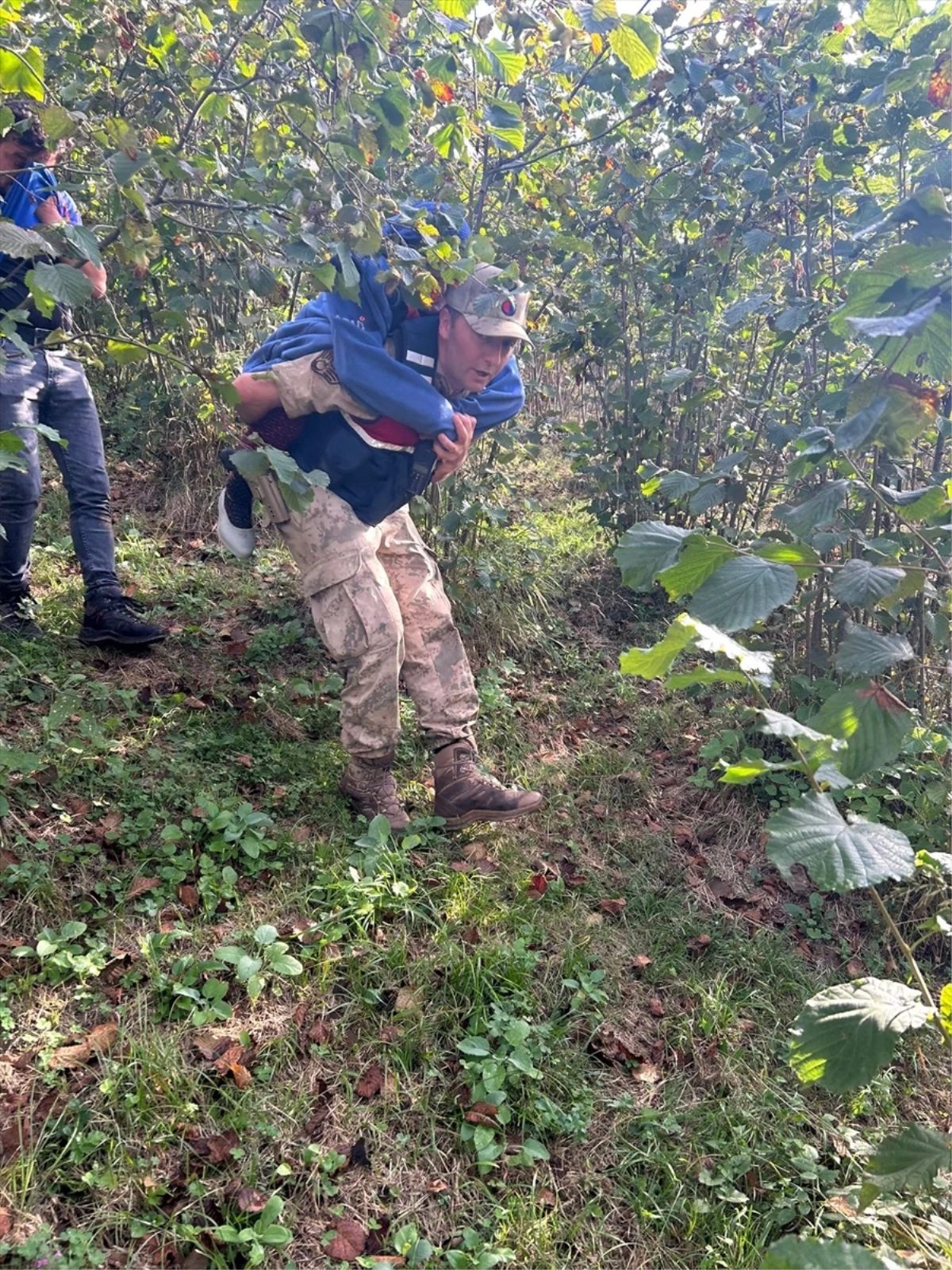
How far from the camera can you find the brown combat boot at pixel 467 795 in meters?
2.86

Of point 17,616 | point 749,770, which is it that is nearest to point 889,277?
point 749,770

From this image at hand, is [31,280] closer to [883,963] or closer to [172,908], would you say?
[172,908]

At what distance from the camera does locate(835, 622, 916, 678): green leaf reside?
155 cm

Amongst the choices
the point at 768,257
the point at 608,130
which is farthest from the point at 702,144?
the point at 768,257

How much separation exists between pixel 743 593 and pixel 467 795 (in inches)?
69.0

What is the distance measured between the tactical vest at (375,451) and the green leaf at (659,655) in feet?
5.67

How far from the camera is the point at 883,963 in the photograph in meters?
2.74

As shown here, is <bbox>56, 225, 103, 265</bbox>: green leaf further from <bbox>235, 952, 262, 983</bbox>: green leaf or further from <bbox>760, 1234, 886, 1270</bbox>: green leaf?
<bbox>760, 1234, 886, 1270</bbox>: green leaf

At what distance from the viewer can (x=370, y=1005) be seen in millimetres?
2156

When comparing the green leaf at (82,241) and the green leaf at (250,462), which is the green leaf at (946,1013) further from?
the green leaf at (82,241)

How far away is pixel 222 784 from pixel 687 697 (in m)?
2.27

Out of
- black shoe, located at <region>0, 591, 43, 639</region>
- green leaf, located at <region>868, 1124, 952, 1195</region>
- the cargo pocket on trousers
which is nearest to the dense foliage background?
green leaf, located at <region>868, 1124, 952, 1195</region>

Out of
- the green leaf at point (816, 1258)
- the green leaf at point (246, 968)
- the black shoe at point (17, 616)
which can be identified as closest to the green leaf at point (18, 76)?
the green leaf at point (246, 968)

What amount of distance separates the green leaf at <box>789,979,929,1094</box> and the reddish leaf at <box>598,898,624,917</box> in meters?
1.53
